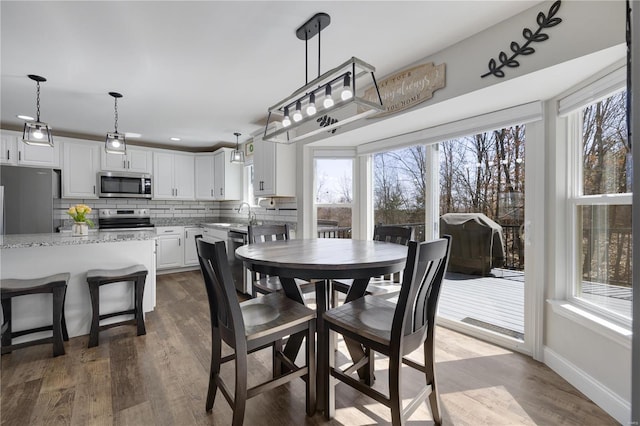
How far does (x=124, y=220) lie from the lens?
200 inches

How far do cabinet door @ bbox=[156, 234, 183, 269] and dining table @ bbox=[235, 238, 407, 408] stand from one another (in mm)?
3859

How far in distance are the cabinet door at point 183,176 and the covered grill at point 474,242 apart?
179 inches

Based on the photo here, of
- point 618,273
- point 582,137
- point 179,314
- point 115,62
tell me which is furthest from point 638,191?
point 179,314

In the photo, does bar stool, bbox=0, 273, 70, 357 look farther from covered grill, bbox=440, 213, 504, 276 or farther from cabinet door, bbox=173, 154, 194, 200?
covered grill, bbox=440, 213, 504, 276

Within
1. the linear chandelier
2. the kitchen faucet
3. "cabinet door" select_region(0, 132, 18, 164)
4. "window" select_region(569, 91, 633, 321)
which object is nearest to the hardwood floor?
"window" select_region(569, 91, 633, 321)

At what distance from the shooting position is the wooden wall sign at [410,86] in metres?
2.27

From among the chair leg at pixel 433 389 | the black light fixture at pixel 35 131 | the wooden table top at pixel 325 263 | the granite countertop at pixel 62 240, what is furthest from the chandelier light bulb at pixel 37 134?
the chair leg at pixel 433 389

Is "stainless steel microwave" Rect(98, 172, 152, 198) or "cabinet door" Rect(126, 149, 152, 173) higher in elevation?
"cabinet door" Rect(126, 149, 152, 173)

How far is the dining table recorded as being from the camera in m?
1.51

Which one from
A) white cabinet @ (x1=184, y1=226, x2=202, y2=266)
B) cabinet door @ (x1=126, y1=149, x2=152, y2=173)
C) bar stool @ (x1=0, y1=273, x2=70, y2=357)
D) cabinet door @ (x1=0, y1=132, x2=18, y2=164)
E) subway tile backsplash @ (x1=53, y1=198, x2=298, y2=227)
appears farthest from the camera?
white cabinet @ (x1=184, y1=226, x2=202, y2=266)

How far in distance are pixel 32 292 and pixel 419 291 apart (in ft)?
9.14

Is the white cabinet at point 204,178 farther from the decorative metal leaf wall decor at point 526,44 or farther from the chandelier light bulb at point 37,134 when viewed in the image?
the decorative metal leaf wall decor at point 526,44

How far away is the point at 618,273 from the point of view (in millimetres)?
1775

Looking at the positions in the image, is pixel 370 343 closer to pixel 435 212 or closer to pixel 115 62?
pixel 435 212
